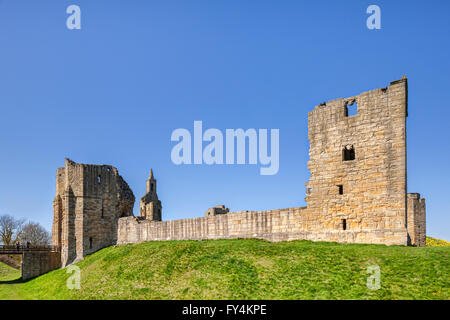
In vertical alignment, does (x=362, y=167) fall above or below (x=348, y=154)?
below

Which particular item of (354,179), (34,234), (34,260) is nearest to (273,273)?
(354,179)

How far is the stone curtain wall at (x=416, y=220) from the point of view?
1026 inches

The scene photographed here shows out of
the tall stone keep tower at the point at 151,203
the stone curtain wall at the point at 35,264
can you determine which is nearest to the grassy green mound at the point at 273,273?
the stone curtain wall at the point at 35,264

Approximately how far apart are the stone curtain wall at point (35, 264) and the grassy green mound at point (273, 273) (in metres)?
13.0

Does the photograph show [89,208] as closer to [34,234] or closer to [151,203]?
[151,203]

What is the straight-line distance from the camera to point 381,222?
1670 centimetres

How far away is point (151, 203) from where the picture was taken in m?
44.7

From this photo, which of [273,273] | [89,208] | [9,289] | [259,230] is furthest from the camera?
[89,208]

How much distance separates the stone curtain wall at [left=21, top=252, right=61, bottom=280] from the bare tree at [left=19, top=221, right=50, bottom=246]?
115 feet

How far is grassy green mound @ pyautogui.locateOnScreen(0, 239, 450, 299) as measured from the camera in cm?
1152

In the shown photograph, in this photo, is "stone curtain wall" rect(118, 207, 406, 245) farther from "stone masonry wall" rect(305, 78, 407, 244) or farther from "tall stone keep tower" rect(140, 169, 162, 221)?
"tall stone keep tower" rect(140, 169, 162, 221)

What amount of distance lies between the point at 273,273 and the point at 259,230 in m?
6.94

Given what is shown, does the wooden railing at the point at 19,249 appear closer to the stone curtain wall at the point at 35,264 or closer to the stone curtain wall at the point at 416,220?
the stone curtain wall at the point at 35,264
